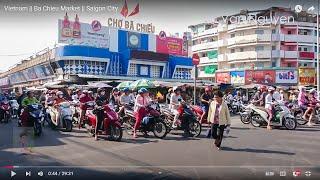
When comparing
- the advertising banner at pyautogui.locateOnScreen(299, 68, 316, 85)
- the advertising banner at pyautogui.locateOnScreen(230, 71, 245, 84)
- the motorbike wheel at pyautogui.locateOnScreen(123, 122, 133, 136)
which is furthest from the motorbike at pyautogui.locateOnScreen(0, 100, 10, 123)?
the advertising banner at pyautogui.locateOnScreen(230, 71, 245, 84)

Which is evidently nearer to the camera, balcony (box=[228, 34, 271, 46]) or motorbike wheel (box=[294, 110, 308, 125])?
motorbike wheel (box=[294, 110, 308, 125])

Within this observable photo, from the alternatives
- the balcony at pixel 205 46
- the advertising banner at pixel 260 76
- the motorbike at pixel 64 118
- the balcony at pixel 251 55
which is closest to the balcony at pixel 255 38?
the balcony at pixel 251 55

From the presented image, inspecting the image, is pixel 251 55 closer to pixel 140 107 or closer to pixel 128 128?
pixel 128 128

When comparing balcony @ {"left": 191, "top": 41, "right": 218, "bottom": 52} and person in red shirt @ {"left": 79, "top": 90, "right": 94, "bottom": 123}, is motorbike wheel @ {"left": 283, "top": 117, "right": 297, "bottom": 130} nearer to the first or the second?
person in red shirt @ {"left": 79, "top": 90, "right": 94, "bottom": 123}

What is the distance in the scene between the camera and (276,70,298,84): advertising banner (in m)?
35.6

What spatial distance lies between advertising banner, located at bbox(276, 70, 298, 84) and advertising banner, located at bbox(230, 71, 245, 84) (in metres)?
3.31

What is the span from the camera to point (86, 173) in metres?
3.36

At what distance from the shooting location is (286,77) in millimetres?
35625

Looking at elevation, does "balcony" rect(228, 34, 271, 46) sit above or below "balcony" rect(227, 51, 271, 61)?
above

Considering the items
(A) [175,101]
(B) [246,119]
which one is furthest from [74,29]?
(B) [246,119]

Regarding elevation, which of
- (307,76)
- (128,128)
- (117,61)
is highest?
(117,61)

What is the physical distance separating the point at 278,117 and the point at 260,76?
84.7 ft

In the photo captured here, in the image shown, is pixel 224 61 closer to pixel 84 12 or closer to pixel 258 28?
pixel 258 28

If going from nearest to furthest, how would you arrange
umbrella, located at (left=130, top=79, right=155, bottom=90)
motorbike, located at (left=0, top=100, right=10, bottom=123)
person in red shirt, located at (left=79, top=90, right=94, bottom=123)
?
1. person in red shirt, located at (left=79, top=90, right=94, bottom=123)
2. motorbike, located at (left=0, top=100, right=10, bottom=123)
3. umbrella, located at (left=130, top=79, right=155, bottom=90)
